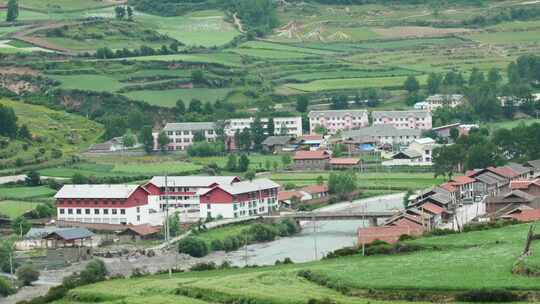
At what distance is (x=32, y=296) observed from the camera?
4691 cm

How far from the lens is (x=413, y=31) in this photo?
113250mm

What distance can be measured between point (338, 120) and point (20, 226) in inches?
1210

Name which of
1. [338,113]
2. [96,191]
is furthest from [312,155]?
[96,191]

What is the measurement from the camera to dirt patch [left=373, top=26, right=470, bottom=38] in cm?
11212

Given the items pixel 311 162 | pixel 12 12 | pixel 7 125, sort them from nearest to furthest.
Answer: pixel 311 162
pixel 7 125
pixel 12 12

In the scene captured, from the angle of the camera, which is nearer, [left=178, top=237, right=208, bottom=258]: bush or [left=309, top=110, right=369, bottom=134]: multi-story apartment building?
[left=178, top=237, right=208, bottom=258]: bush

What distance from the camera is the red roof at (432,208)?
57.4m

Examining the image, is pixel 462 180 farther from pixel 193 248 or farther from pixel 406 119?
pixel 406 119

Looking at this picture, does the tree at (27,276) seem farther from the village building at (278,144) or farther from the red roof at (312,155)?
the village building at (278,144)

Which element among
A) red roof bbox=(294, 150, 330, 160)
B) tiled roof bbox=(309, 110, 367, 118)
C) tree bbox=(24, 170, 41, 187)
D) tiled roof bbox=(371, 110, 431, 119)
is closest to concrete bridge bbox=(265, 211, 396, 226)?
tree bbox=(24, 170, 41, 187)

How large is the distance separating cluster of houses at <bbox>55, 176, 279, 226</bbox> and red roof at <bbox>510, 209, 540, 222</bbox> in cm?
1150

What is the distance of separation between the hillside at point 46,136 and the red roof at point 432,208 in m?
20.7

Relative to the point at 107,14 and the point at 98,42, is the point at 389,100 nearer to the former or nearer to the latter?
the point at 98,42

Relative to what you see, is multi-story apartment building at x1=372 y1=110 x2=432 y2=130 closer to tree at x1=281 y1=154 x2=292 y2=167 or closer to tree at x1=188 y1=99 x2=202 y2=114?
tree at x1=188 y1=99 x2=202 y2=114
